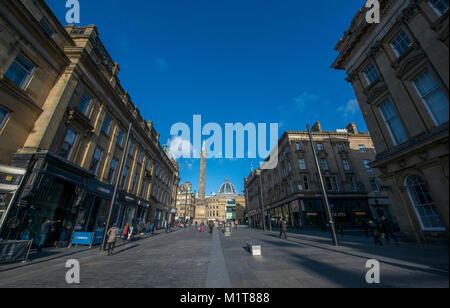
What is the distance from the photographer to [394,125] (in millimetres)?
5086

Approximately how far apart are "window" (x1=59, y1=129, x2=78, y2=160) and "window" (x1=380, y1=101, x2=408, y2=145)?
17837mm

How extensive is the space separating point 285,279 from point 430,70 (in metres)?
5.62

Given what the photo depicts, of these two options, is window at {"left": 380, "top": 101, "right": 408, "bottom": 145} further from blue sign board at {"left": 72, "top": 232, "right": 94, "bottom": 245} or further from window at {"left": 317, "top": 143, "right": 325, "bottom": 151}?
window at {"left": 317, "top": 143, "right": 325, "bottom": 151}

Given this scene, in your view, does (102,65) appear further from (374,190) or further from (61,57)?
(374,190)

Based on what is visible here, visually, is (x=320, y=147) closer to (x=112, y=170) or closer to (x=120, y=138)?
(x=120, y=138)

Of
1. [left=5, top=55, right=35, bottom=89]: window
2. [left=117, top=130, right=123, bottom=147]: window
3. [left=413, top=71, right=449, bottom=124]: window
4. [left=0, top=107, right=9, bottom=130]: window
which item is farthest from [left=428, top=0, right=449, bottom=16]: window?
[left=117, top=130, right=123, bottom=147]: window

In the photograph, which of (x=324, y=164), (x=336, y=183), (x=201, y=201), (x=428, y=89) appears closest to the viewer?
(x=428, y=89)

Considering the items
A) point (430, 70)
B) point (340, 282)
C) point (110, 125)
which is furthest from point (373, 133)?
point (110, 125)

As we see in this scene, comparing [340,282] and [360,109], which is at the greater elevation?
[360,109]

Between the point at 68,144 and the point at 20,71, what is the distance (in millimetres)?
4938

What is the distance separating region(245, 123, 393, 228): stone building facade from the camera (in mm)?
→ 28469

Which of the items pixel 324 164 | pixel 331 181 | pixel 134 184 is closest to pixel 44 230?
pixel 134 184

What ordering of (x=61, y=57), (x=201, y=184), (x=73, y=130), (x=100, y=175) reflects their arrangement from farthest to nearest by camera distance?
1. (x=201, y=184)
2. (x=100, y=175)
3. (x=73, y=130)
4. (x=61, y=57)
